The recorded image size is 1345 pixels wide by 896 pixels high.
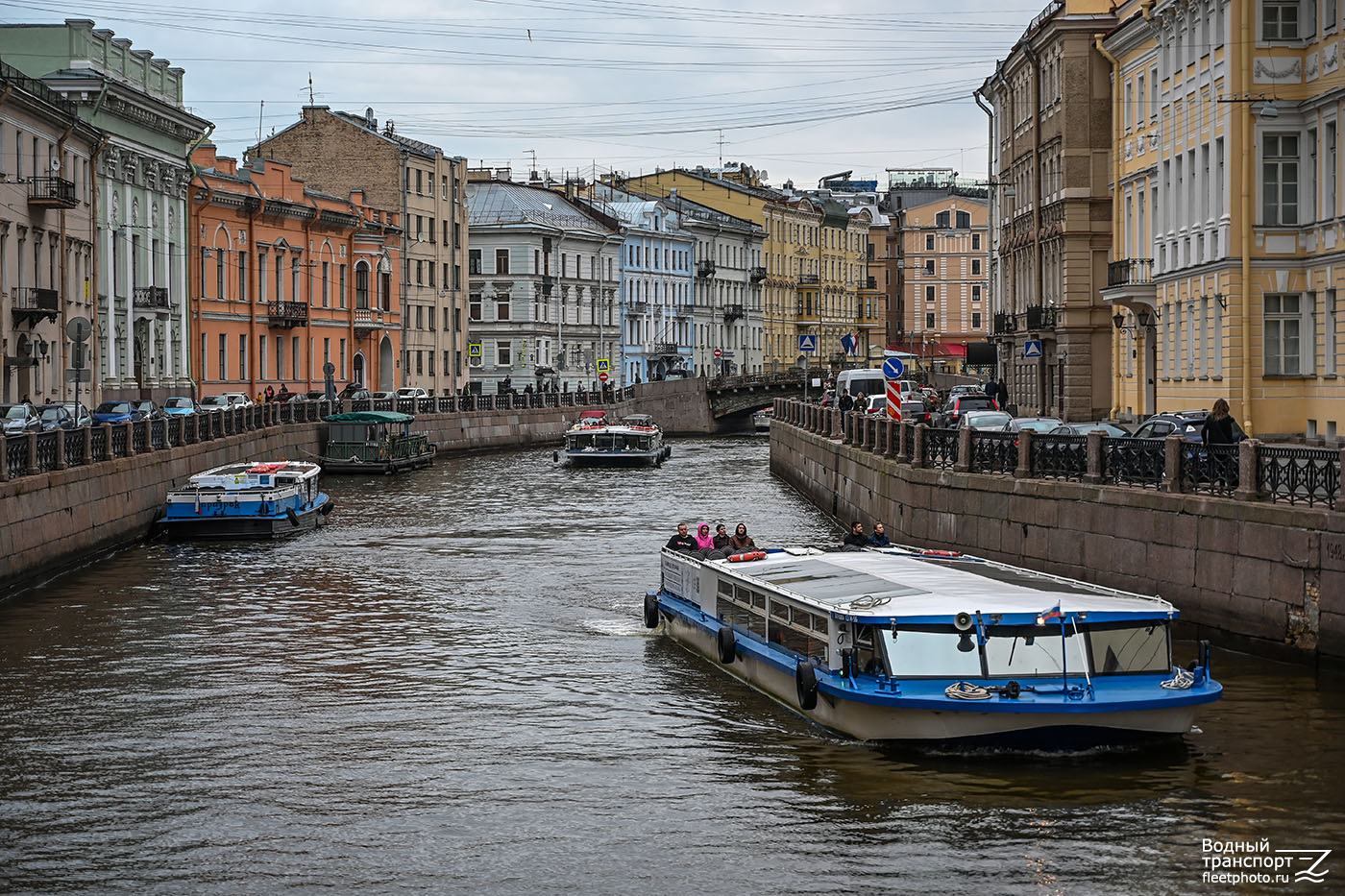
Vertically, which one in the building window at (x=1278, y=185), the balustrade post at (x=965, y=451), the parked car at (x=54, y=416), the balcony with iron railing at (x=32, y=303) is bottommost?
the balustrade post at (x=965, y=451)

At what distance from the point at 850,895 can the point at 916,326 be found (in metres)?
135

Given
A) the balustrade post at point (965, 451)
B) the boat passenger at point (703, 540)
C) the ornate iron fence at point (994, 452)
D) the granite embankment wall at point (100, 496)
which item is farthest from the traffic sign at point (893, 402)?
the granite embankment wall at point (100, 496)

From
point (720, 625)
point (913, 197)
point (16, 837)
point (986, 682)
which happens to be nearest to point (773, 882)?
point (986, 682)

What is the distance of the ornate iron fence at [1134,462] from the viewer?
81.4ft

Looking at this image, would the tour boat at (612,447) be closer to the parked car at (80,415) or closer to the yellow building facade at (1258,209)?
the parked car at (80,415)

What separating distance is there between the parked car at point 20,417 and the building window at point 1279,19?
86.1ft

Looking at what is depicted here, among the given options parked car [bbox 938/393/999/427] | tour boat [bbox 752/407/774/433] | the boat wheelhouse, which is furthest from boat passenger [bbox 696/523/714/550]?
tour boat [bbox 752/407/774/433]

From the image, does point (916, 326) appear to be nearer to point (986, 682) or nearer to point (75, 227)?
point (75, 227)

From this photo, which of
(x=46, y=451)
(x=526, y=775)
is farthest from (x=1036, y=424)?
(x=526, y=775)

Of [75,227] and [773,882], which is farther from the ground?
[75,227]

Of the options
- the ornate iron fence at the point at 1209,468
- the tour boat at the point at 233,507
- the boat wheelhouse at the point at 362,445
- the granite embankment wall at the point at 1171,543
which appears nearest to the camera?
the granite embankment wall at the point at 1171,543

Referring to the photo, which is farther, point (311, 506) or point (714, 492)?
point (714, 492)

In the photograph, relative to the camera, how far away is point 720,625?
76.5 feet

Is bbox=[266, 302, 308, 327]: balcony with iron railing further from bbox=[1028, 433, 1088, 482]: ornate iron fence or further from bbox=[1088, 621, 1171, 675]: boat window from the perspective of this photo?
bbox=[1088, 621, 1171, 675]: boat window
